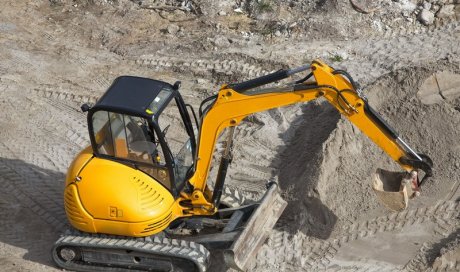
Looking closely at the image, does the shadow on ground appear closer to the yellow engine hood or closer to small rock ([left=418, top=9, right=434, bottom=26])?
the yellow engine hood

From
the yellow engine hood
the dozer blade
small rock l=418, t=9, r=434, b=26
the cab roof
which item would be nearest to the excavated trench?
the dozer blade

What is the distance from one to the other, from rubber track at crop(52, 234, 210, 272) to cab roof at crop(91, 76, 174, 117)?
1.54 meters

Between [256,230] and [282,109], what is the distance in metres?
3.49

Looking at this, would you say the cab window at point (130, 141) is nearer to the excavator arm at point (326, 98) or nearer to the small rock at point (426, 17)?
the excavator arm at point (326, 98)

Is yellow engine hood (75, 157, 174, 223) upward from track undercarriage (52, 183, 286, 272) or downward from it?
upward

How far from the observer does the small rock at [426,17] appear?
1354 centimetres

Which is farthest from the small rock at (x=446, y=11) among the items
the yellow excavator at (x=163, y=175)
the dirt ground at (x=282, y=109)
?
the yellow excavator at (x=163, y=175)

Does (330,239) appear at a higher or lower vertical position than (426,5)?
lower

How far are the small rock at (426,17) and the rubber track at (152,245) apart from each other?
24.1ft

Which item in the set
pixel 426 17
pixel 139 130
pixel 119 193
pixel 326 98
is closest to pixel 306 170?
pixel 326 98

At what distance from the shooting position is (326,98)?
25.5 feet

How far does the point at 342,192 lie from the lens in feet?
32.2

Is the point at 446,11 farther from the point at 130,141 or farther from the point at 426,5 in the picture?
the point at 130,141

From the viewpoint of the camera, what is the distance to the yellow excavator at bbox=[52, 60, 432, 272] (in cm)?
771
